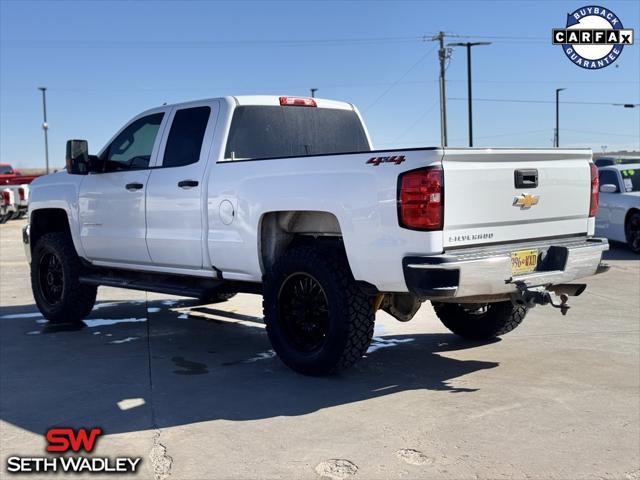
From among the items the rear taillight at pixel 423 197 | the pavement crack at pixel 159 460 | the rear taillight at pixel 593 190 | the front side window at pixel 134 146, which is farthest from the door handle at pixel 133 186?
the rear taillight at pixel 593 190

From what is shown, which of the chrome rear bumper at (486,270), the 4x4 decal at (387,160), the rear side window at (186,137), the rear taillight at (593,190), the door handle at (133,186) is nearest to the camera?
the chrome rear bumper at (486,270)

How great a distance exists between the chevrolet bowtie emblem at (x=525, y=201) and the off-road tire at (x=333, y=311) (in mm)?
1260

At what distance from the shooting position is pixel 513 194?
17.8 feet

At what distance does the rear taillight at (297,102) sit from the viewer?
7.20 meters

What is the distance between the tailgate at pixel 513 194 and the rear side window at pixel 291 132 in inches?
78.1

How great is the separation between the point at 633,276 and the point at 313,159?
741 centimetres

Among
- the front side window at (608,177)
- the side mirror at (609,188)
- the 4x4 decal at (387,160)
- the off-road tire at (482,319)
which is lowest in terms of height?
the off-road tire at (482,319)

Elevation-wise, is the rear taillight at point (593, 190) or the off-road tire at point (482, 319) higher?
the rear taillight at point (593, 190)

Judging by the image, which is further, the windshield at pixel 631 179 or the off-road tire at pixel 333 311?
the windshield at pixel 631 179

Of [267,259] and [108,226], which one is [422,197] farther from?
[108,226]

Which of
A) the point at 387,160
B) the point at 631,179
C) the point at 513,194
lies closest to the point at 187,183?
the point at 387,160

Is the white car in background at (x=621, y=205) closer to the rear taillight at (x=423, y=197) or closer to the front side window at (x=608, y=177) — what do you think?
the front side window at (x=608, y=177)

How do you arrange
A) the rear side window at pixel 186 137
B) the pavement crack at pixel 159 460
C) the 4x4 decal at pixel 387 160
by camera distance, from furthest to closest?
the rear side window at pixel 186 137
the 4x4 decal at pixel 387 160
the pavement crack at pixel 159 460

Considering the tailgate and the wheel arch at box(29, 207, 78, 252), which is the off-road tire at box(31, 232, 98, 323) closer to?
the wheel arch at box(29, 207, 78, 252)
